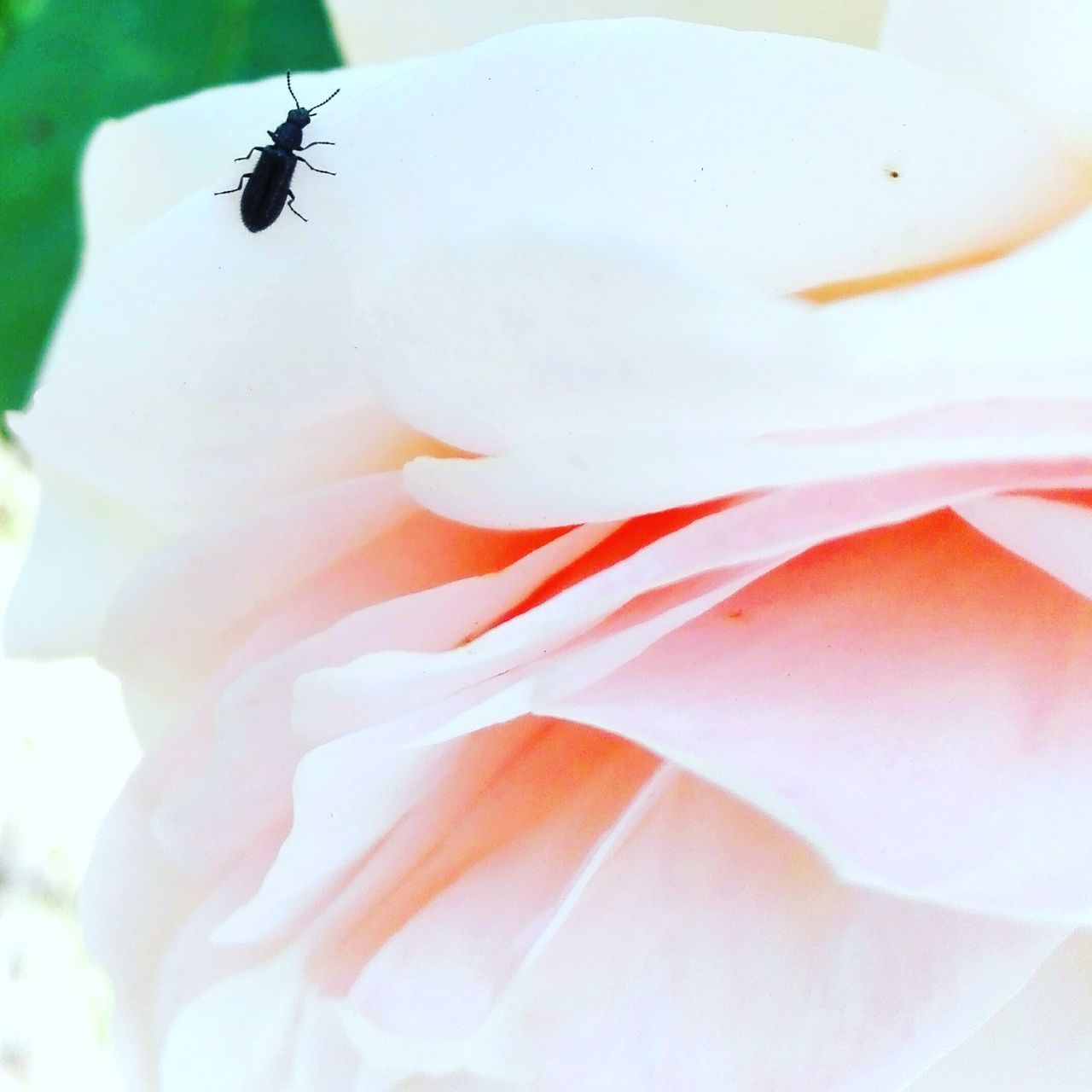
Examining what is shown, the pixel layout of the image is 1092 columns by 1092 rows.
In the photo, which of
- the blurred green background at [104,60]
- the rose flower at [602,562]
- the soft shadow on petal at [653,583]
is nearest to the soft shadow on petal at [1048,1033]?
the rose flower at [602,562]

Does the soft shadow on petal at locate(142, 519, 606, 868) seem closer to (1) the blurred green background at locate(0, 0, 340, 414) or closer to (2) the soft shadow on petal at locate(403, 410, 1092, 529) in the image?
(2) the soft shadow on petal at locate(403, 410, 1092, 529)

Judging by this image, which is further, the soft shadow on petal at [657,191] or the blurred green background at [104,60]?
the blurred green background at [104,60]

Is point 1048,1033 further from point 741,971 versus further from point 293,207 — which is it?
point 293,207

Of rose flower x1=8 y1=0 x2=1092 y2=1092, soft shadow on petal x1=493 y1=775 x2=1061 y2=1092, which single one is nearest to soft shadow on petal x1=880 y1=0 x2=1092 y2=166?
rose flower x1=8 y1=0 x2=1092 y2=1092

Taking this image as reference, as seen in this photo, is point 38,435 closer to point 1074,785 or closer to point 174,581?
point 174,581

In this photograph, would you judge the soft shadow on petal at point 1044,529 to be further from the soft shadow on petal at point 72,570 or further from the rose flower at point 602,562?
the soft shadow on petal at point 72,570

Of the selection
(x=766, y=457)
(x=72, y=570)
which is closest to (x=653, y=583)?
(x=766, y=457)
